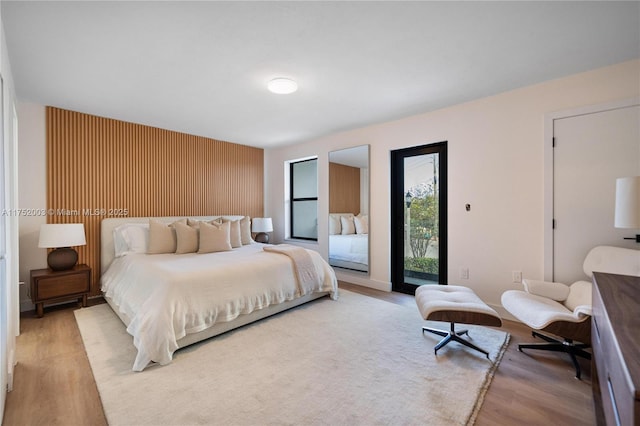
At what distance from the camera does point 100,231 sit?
360 centimetres

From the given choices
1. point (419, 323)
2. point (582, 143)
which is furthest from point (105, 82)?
point (582, 143)

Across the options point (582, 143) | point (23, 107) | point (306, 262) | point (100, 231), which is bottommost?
point (306, 262)

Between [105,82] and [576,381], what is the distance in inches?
179

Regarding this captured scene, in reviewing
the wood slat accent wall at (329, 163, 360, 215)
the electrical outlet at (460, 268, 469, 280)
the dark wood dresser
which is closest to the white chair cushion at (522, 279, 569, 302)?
the electrical outlet at (460, 268, 469, 280)

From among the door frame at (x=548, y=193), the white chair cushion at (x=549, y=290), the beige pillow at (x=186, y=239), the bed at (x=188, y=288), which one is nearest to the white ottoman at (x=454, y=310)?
the white chair cushion at (x=549, y=290)

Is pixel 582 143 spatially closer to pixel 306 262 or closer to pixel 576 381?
pixel 576 381

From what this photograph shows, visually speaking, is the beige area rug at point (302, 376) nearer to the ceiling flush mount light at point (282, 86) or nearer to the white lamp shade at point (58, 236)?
the white lamp shade at point (58, 236)

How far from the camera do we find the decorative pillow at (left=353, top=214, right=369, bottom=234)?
13.9 feet

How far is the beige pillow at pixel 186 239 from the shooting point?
347 centimetres

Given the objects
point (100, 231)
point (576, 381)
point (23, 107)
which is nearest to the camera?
point (576, 381)

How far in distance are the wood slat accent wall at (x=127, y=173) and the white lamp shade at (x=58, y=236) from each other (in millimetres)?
460

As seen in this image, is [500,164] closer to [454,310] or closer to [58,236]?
[454,310]

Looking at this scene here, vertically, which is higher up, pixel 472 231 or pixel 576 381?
pixel 472 231

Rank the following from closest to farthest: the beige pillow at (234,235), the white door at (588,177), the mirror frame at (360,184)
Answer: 1. the white door at (588,177)
2. the beige pillow at (234,235)
3. the mirror frame at (360,184)
